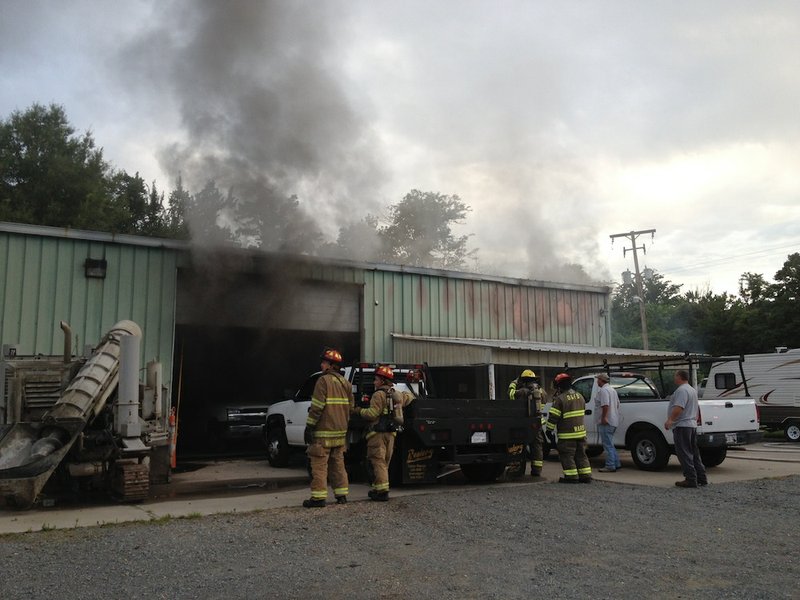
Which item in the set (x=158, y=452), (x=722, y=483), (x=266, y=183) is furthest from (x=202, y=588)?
Answer: (x=266, y=183)

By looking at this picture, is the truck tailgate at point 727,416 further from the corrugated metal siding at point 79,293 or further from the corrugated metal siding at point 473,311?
the corrugated metal siding at point 79,293

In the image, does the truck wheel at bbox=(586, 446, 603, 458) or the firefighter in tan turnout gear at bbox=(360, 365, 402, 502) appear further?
the truck wheel at bbox=(586, 446, 603, 458)

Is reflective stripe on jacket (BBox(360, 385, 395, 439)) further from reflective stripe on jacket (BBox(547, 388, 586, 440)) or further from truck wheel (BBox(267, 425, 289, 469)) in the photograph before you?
truck wheel (BBox(267, 425, 289, 469))

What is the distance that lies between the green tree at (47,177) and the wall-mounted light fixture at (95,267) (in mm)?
19058

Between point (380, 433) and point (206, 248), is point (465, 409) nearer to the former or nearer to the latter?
point (380, 433)

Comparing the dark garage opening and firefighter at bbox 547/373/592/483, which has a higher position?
the dark garage opening

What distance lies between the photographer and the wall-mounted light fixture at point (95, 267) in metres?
12.8

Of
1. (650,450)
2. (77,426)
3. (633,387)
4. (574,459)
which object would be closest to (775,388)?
(633,387)

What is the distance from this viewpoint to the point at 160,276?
1359cm

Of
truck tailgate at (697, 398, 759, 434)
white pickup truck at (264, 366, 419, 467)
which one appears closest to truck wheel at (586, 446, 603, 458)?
truck tailgate at (697, 398, 759, 434)

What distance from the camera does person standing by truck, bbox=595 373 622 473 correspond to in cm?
1105

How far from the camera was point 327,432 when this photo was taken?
7.72 m

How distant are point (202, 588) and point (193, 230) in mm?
9610

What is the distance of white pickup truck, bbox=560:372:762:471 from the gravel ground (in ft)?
8.00
